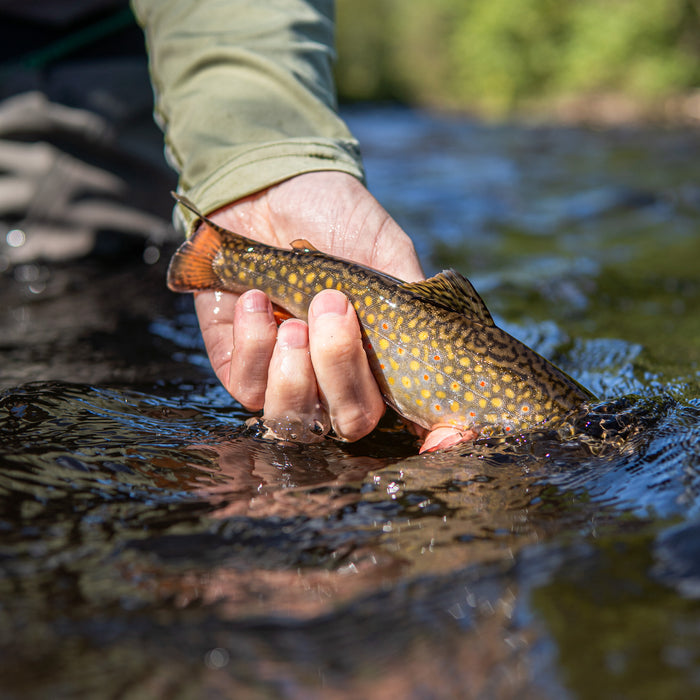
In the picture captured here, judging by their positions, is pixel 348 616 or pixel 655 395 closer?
pixel 348 616

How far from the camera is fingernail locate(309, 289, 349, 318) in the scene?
9.21 ft

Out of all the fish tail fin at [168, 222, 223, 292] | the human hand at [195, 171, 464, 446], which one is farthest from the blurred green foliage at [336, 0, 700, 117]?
the fish tail fin at [168, 222, 223, 292]

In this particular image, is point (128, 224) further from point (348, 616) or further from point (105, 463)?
point (348, 616)

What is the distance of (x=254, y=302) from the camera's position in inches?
114

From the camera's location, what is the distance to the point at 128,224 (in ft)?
20.2

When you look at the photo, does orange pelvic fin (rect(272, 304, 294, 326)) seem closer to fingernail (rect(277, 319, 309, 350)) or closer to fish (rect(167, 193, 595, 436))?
fish (rect(167, 193, 595, 436))

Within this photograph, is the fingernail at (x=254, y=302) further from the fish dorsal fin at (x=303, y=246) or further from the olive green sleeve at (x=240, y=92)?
the olive green sleeve at (x=240, y=92)

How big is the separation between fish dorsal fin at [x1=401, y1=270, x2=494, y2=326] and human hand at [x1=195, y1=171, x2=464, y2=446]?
28cm

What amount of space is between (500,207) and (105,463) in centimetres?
805

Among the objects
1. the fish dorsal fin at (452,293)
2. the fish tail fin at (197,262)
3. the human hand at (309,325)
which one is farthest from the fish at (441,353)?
the fish tail fin at (197,262)

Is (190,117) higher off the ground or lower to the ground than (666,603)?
higher

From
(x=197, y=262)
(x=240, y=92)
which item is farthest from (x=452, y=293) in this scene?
(x=240, y=92)

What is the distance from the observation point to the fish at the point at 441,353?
284cm

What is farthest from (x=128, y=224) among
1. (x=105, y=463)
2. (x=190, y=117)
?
(x=105, y=463)
